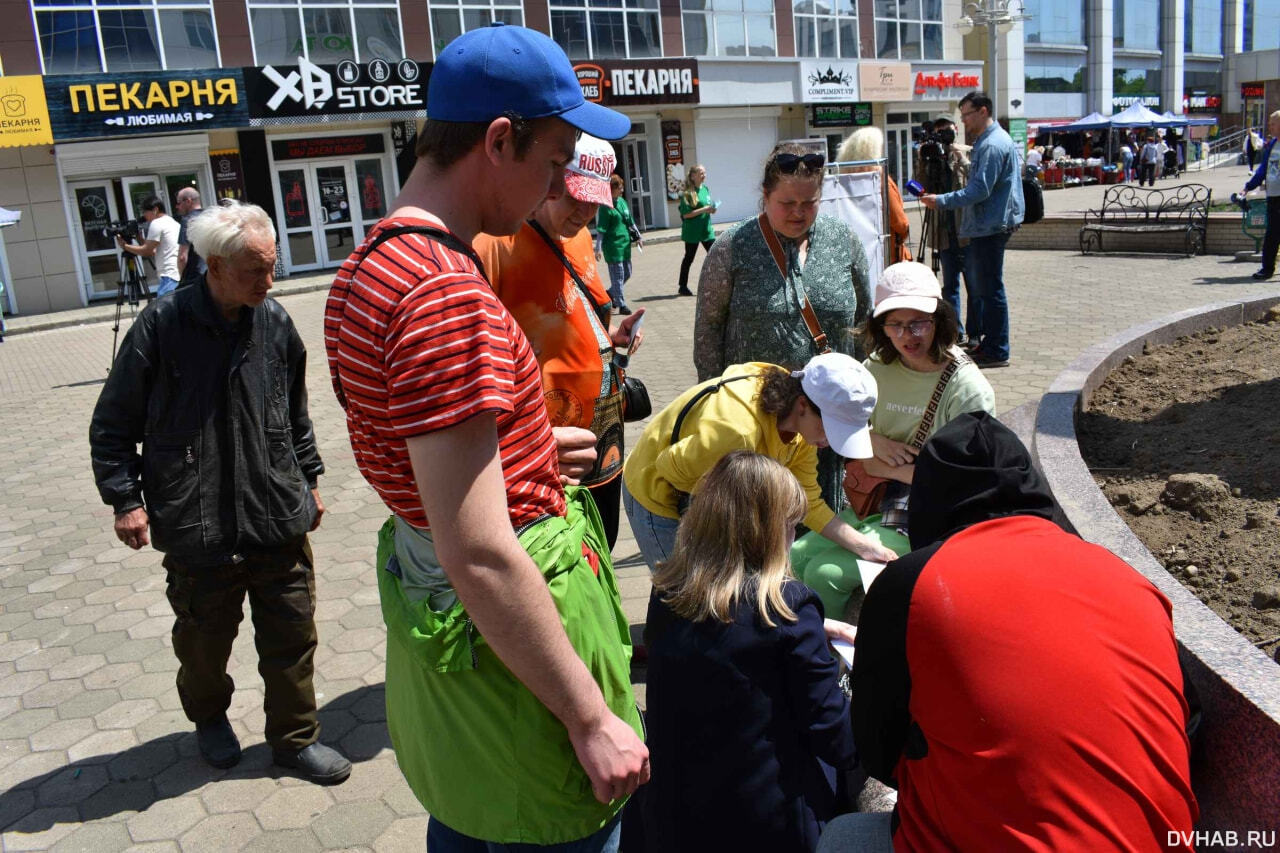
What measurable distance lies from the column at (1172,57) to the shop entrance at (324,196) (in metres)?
46.6

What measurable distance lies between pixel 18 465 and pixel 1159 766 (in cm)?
824

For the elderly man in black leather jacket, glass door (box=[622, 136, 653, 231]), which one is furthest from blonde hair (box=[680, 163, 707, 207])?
glass door (box=[622, 136, 653, 231])

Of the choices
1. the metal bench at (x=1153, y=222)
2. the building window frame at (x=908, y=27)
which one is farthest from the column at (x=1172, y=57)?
the metal bench at (x=1153, y=222)

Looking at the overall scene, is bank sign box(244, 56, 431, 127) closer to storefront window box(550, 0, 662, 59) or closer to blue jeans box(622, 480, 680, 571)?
storefront window box(550, 0, 662, 59)

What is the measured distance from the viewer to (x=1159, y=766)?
5.49 feet

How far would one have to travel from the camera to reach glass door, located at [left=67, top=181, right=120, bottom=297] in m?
20.2

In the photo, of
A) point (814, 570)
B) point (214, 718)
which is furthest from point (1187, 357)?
point (214, 718)

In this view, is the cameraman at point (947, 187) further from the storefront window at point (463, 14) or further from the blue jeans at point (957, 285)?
the storefront window at point (463, 14)

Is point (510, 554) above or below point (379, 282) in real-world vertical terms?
below

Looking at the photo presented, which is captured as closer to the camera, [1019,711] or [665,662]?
[1019,711]

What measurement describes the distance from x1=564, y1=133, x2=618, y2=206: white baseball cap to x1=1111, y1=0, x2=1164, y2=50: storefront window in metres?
54.2

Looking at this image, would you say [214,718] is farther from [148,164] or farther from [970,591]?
[148,164]

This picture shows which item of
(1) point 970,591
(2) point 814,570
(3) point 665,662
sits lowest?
(2) point 814,570

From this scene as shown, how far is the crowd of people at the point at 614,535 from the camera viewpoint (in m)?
1.43
